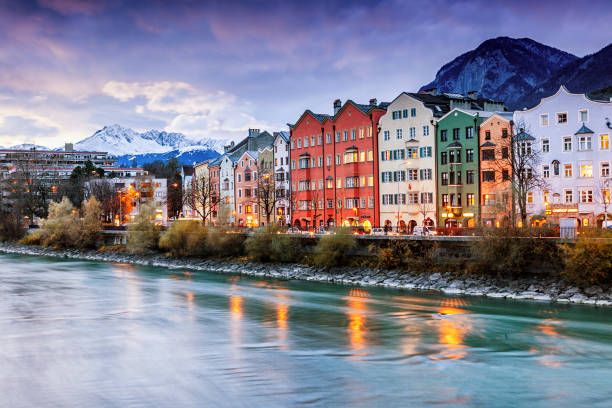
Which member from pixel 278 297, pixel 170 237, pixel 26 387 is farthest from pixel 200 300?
pixel 170 237

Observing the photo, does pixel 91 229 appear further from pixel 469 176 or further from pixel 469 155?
pixel 469 155

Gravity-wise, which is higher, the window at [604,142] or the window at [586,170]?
the window at [604,142]

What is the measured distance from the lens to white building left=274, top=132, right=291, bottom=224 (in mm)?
90744

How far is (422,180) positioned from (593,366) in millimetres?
50209

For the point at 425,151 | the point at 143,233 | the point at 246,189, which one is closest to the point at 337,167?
the point at 425,151

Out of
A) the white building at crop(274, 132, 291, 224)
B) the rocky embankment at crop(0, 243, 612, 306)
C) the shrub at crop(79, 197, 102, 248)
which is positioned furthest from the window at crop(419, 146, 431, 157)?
the shrub at crop(79, 197, 102, 248)

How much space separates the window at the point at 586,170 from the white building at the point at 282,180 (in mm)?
41333

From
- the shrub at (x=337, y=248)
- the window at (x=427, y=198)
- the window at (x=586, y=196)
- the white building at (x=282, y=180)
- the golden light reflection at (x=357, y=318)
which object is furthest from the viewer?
the white building at (x=282, y=180)

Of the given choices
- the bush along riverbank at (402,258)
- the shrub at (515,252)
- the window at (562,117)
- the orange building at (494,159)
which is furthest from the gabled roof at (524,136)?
the shrub at (515,252)

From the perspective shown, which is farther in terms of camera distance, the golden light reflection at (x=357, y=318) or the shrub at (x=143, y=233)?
the shrub at (x=143, y=233)

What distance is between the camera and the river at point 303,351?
20.8 meters

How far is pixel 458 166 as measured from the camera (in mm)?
69562

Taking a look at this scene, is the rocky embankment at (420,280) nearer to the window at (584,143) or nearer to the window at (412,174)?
the window at (412,174)

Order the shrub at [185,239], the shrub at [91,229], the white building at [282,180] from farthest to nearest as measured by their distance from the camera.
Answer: the white building at [282,180] < the shrub at [91,229] < the shrub at [185,239]
